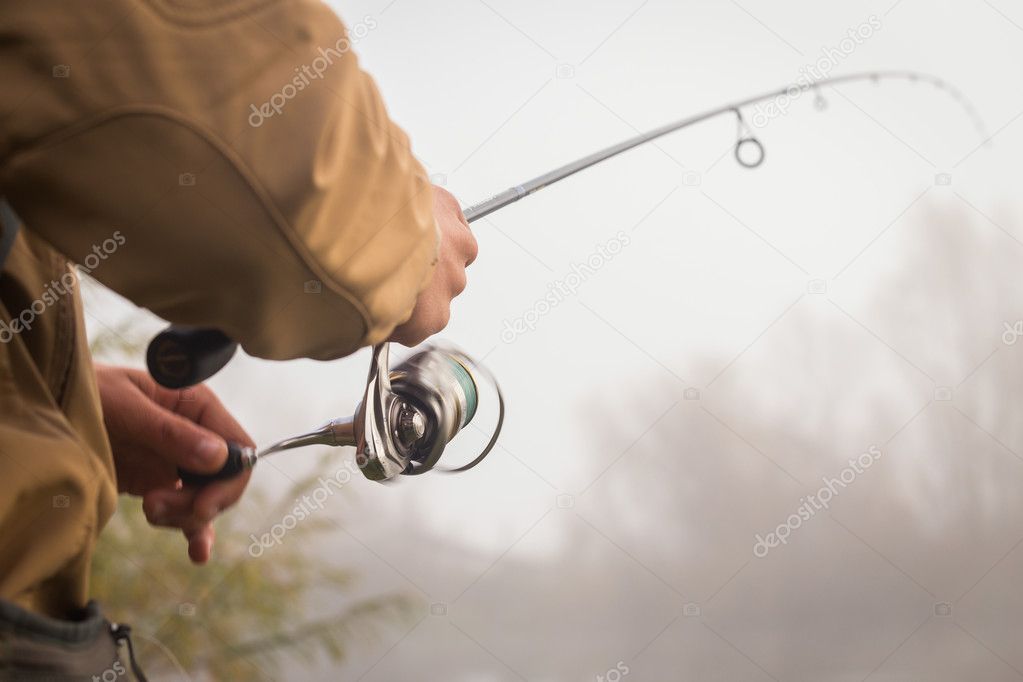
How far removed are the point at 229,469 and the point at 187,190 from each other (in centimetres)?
42

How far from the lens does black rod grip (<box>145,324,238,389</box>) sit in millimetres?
646

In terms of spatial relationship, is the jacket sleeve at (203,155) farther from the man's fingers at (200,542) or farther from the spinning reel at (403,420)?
the man's fingers at (200,542)

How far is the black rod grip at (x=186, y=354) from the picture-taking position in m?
0.65

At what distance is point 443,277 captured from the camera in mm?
705

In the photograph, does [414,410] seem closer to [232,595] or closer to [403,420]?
[403,420]

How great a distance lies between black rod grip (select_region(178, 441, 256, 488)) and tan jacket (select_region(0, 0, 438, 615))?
237 millimetres

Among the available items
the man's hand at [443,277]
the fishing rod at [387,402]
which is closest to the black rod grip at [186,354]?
the fishing rod at [387,402]

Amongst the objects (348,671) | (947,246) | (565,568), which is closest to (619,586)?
(565,568)

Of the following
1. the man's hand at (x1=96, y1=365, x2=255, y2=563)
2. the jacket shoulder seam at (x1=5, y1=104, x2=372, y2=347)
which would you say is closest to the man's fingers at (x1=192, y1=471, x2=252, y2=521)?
the man's hand at (x1=96, y1=365, x2=255, y2=563)

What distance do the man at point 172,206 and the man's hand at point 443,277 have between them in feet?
0.05

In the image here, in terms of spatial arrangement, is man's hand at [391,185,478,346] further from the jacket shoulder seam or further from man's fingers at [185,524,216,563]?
man's fingers at [185,524,216,563]

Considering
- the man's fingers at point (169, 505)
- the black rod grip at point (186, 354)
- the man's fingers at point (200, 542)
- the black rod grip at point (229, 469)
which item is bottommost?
the man's fingers at point (200, 542)

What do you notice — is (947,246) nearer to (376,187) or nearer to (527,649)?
(527,649)

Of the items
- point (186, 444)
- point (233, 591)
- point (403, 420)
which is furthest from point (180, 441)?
point (233, 591)
